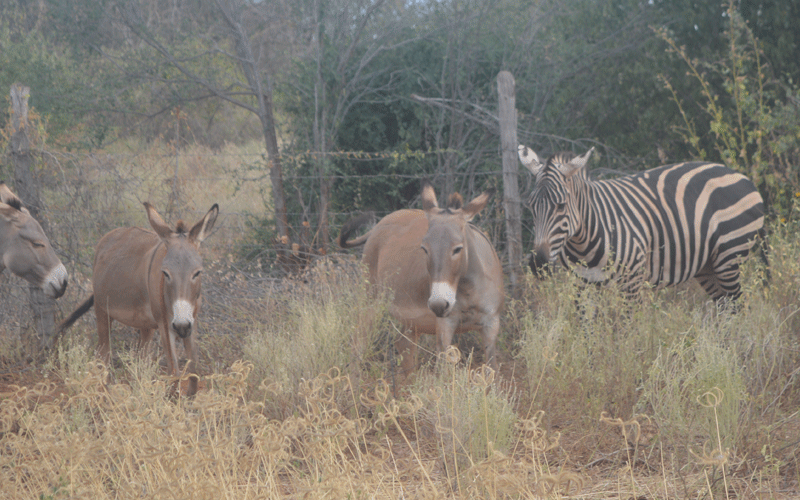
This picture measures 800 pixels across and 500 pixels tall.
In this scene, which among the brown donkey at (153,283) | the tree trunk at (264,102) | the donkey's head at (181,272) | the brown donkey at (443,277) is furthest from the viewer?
the tree trunk at (264,102)

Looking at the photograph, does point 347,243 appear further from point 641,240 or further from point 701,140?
point 701,140

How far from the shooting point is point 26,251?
17.2 feet

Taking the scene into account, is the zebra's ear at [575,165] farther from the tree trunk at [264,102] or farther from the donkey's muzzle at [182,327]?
the tree trunk at [264,102]

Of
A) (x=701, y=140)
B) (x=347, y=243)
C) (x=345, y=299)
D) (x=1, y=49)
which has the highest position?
(x=1, y=49)

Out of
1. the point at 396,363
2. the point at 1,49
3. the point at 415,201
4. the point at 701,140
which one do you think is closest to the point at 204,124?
the point at 1,49

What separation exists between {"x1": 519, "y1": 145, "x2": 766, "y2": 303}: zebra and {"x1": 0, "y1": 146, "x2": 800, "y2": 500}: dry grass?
374mm

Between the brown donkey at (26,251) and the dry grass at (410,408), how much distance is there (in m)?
0.79

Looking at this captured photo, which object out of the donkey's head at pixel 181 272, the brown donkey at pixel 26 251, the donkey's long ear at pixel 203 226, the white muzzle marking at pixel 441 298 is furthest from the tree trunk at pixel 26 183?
the white muzzle marking at pixel 441 298

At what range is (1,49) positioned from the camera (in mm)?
13164

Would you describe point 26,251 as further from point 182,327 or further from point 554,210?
point 554,210

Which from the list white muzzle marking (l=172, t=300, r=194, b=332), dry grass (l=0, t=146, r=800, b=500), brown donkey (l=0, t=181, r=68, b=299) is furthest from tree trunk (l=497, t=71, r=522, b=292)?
brown donkey (l=0, t=181, r=68, b=299)

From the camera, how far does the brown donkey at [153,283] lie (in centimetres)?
463

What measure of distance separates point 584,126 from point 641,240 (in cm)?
346

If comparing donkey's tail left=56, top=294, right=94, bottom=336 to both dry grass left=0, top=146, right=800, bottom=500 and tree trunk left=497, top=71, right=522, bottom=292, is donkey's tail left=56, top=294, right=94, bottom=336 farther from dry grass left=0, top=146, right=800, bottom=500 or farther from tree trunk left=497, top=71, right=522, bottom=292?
tree trunk left=497, top=71, right=522, bottom=292
